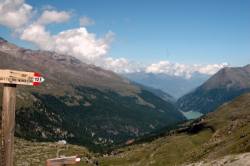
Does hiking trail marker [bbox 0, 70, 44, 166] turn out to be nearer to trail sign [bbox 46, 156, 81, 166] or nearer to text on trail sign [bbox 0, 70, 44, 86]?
text on trail sign [bbox 0, 70, 44, 86]

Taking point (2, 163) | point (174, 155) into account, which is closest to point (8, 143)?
point (2, 163)

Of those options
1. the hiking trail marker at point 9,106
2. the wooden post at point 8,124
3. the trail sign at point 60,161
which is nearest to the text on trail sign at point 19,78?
the hiking trail marker at point 9,106

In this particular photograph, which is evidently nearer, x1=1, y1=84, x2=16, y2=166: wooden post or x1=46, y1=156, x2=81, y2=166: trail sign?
x1=1, y1=84, x2=16, y2=166: wooden post

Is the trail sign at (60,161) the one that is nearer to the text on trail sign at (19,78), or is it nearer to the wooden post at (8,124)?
the wooden post at (8,124)

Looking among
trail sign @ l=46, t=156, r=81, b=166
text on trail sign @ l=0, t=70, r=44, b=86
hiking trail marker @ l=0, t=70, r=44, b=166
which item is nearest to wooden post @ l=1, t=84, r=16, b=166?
hiking trail marker @ l=0, t=70, r=44, b=166

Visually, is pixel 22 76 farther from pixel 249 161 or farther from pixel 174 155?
pixel 174 155

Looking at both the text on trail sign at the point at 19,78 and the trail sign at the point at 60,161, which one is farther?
the trail sign at the point at 60,161

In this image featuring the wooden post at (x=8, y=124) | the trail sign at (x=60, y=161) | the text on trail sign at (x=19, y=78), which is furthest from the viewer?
the trail sign at (x=60, y=161)
